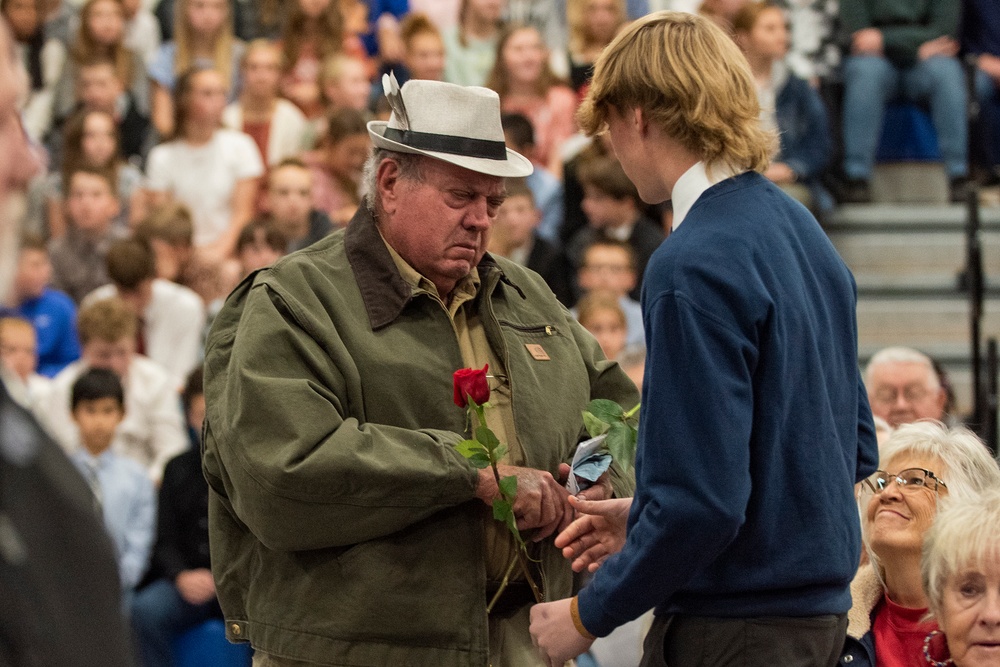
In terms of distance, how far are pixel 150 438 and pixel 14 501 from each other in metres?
5.46

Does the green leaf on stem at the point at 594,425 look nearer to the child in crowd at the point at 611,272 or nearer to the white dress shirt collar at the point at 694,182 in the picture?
the white dress shirt collar at the point at 694,182

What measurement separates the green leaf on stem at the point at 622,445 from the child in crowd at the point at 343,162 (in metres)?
4.72

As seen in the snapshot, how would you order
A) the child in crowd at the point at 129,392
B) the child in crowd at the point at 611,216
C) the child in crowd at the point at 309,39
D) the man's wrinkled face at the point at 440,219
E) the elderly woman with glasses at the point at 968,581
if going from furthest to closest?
the child in crowd at the point at 309,39
the child in crowd at the point at 611,216
the child in crowd at the point at 129,392
the man's wrinkled face at the point at 440,219
the elderly woman with glasses at the point at 968,581

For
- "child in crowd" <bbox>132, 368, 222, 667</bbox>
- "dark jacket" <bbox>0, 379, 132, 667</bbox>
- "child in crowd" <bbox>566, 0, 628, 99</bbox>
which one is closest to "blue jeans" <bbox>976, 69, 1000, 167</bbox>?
"child in crowd" <bbox>566, 0, 628, 99</bbox>

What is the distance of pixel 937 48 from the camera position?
27.5 ft

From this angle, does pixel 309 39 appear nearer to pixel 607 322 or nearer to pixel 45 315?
pixel 45 315

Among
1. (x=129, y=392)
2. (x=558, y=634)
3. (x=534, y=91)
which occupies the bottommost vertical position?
(x=129, y=392)

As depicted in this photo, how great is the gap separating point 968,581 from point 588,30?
19.6ft

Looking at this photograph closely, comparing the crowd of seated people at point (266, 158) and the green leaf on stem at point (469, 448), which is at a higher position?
the green leaf on stem at point (469, 448)

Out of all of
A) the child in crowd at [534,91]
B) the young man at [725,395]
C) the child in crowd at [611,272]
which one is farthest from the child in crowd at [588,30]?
the young man at [725,395]

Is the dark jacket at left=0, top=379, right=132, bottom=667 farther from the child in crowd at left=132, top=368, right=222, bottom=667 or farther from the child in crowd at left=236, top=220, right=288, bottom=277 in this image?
the child in crowd at left=236, top=220, right=288, bottom=277

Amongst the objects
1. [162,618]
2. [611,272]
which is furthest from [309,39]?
[162,618]

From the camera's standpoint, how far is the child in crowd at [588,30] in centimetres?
845

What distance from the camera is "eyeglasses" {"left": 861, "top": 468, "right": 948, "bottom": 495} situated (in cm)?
343
